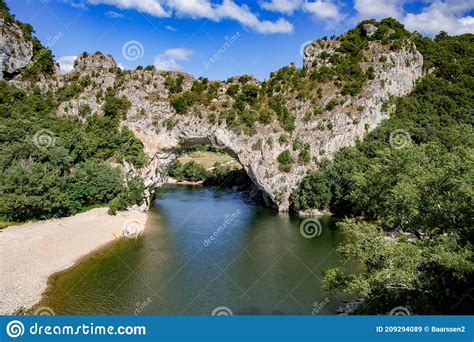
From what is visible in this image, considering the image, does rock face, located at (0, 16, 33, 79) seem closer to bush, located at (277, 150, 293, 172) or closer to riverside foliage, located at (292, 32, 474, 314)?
bush, located at (277, 150, 293, 172)

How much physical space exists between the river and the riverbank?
1016 millimetres

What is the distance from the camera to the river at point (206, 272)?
21.9 m

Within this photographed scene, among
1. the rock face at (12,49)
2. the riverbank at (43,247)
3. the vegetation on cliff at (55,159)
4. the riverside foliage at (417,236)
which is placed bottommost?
the riverbank at (43,247)

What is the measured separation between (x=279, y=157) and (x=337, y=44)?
20.5m

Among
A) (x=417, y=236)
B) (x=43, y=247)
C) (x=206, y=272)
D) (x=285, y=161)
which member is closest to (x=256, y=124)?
(x=285, y=161)

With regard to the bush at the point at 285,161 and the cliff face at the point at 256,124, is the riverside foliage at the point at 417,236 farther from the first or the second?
the cliff face at the point at 256,124

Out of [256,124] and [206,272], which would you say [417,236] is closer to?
[206,272]

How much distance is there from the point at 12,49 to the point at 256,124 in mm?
36003

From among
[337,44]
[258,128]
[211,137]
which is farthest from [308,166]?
[337,44]

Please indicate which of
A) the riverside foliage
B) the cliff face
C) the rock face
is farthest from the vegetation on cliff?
the riverside foliage

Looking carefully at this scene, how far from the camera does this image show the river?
21.9 m

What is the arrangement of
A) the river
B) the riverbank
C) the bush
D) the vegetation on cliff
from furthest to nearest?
the bush → the vegetation on cliff → the riverbank → the river

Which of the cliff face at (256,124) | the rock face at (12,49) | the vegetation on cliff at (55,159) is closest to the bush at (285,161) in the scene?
Answer: the cliff face at (256,124)

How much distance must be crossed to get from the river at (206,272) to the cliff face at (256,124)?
8196mm
